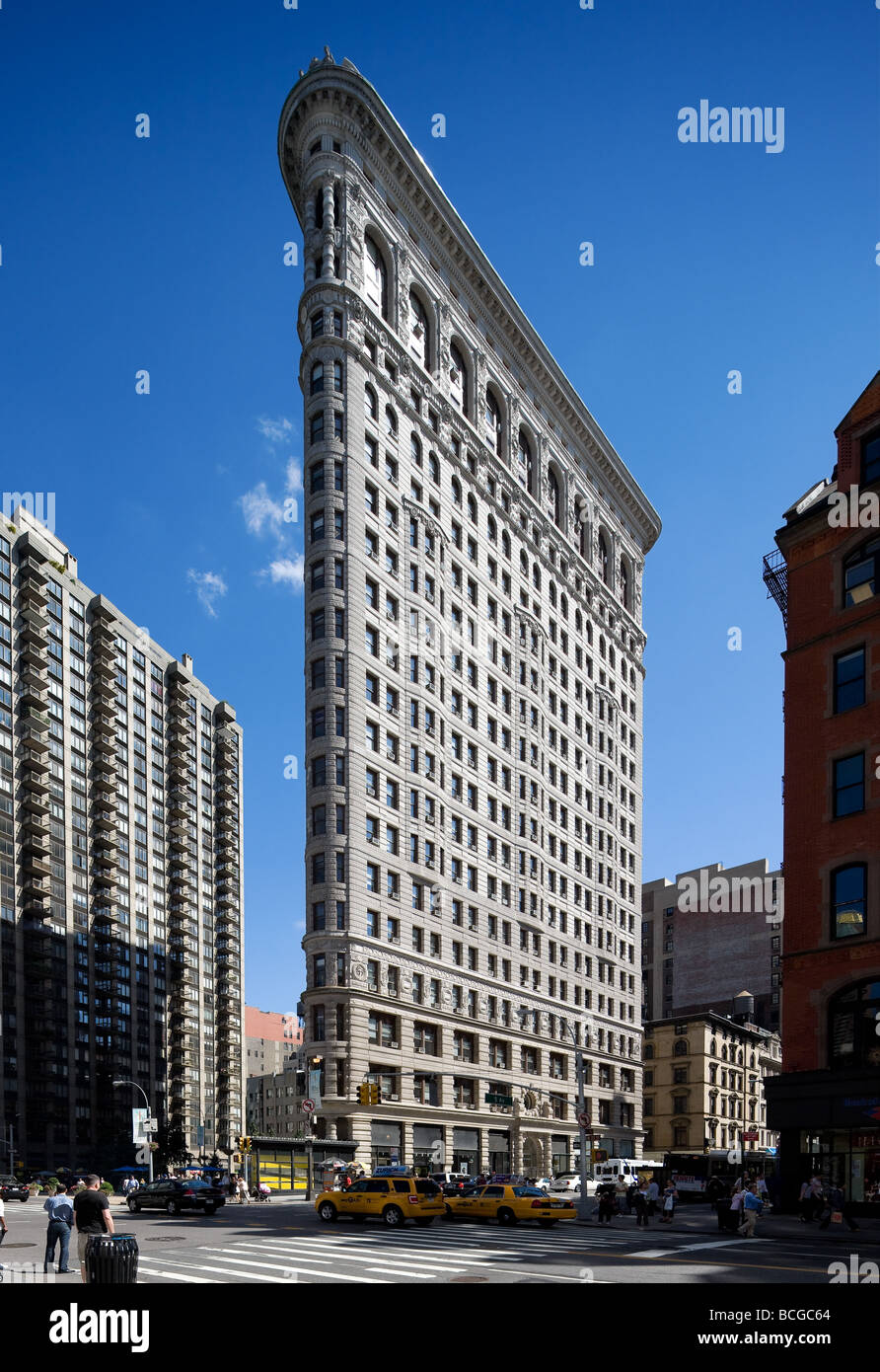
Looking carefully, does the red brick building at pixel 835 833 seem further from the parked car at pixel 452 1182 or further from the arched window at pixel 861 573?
the parked car at pixel 452 1182

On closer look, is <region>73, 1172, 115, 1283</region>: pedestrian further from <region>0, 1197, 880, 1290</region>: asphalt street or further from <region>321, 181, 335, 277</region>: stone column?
<region>321, 181, 335, 277</region>: stone column

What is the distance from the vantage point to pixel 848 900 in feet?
146

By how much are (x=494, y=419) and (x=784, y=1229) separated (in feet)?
234

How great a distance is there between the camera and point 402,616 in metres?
77.2

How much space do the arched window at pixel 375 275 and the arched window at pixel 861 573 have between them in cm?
4340

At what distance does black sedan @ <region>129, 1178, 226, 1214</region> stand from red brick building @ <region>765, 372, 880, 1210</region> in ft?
70.0

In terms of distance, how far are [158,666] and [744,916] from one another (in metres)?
83.7

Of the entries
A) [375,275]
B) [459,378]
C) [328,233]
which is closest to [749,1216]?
[328,233]

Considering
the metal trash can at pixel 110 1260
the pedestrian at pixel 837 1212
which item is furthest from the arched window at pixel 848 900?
the metal trash can at pixel 110 1260

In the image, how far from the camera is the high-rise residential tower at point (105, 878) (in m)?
128

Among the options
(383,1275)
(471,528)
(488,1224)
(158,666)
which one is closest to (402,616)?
(471,528)

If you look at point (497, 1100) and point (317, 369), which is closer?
point (497, 1100)

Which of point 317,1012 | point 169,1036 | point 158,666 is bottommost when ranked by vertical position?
point 169,1036
